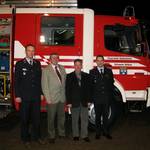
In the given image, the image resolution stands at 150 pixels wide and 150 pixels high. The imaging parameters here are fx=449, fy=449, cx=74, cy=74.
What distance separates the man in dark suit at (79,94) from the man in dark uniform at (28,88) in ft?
2.15

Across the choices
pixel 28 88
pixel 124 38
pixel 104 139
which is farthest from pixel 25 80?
pixel 124 38

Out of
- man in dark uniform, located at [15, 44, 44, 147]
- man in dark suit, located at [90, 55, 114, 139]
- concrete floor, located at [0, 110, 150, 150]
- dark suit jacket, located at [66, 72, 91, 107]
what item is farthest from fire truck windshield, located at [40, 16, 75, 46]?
concrete floor, located at [0, 110, 150, 150]

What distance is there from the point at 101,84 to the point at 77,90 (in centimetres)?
58

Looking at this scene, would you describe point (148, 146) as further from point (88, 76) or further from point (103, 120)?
point (88, 76)

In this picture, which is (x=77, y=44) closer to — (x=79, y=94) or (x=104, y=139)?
(x=79, y=94)

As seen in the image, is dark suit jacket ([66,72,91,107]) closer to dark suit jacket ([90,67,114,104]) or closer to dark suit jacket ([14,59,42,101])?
dark suit jacket ([90,67,114,104])

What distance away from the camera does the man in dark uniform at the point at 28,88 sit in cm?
883

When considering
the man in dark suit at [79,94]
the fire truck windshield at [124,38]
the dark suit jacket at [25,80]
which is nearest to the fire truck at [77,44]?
the fire truck windshield at [124,38]

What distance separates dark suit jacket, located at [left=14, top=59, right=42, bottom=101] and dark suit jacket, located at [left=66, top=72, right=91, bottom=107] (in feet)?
2.43

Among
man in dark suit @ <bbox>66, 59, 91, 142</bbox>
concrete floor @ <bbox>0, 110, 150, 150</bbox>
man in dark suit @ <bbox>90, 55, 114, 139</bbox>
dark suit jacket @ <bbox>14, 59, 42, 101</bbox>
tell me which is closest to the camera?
dark suit jacket @ <bbox>14, 59, 42, 101</bbox>

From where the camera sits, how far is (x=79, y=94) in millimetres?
9258

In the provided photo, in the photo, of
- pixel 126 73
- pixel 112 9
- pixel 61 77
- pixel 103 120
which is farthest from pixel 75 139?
pixel 112 9

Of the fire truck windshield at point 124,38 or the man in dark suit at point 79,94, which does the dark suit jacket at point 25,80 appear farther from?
the fire truck windshield at point 124,38

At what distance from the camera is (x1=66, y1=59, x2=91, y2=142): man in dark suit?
924 centimetres
